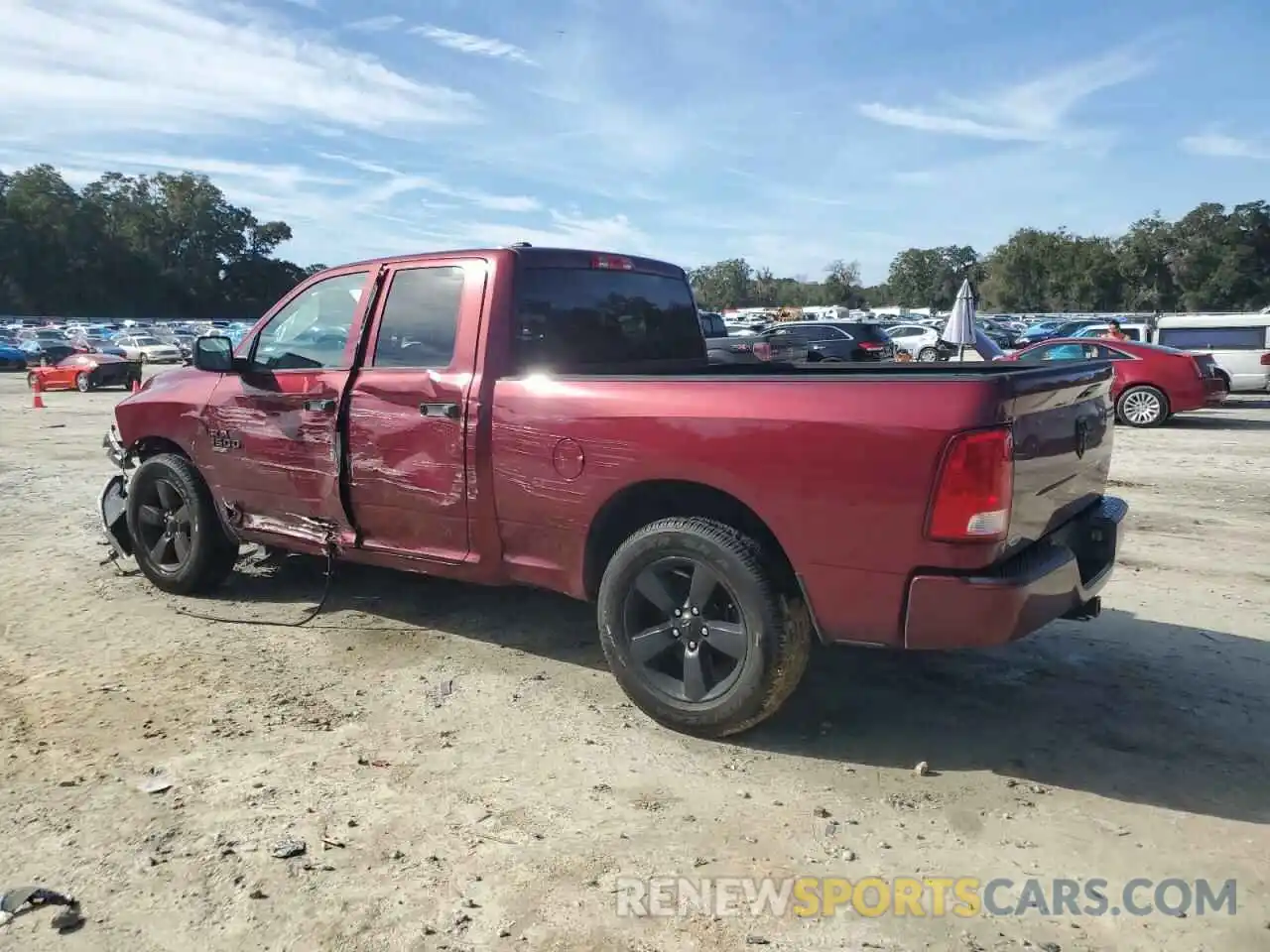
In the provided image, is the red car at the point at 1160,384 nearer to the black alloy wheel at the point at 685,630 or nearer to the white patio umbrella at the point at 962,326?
the white patio umbrella at the point at 962,326

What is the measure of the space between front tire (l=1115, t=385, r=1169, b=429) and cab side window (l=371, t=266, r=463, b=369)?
44.0ft

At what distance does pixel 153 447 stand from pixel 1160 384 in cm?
1449

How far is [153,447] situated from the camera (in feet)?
19.1

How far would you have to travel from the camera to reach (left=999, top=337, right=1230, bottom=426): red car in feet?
48.4

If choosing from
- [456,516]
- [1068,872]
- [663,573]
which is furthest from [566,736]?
[1068,872]

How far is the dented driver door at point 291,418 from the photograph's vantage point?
4.77 metres

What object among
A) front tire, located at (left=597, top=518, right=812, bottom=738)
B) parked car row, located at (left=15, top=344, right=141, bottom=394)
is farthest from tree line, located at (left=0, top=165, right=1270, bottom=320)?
front tire, located at (left=597, top=518, right=812, bottom=738)

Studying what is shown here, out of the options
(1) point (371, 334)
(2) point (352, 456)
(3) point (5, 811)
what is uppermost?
(1) point (371, 334)

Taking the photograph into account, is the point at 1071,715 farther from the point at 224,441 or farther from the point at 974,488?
the point at 224,441

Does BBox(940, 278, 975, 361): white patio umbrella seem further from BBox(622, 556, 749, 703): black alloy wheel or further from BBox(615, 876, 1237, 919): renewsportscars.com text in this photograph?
BBox(615, 876, 1237, 919): renewsportscars.com text

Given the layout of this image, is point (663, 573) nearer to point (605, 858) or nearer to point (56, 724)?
point (605, 858)

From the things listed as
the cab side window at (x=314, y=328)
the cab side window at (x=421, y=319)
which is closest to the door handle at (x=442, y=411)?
the cab side window at (x=421, y=319)

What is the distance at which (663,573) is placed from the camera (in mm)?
3717

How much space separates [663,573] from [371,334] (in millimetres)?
2054
